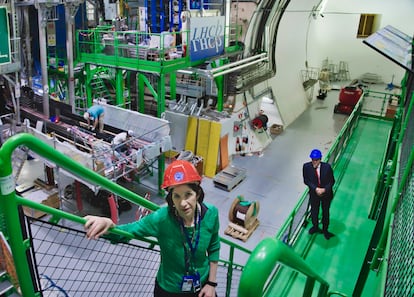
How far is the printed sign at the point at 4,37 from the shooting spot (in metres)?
7.41

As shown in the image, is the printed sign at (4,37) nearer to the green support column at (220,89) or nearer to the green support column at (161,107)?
the green support column at (161,107)

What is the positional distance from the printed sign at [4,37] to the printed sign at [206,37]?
12.9 ft

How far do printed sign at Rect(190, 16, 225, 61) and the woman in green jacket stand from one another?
709 centimetres

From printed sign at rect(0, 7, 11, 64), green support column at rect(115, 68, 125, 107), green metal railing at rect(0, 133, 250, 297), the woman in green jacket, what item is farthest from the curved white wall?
green metal railing at rect(0, 133, 250, 297)

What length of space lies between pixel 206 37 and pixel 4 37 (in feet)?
15.1

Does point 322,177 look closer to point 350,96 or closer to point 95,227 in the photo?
point 95,227

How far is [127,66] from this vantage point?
900 centimetres

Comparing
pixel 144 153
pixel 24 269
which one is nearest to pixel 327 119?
pixel 144 153

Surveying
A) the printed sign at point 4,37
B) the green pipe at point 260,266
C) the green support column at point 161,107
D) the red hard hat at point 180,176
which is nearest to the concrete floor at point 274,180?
the green support column at point 161,107

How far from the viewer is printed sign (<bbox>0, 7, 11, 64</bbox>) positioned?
24.3ft

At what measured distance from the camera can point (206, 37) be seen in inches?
369

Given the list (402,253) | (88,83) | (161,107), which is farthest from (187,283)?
(88,83)

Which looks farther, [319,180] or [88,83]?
[88,83]

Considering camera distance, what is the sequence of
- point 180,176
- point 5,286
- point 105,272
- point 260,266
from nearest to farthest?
1. point 260,266
2. point 5,286
3. point 180,176
4. point 105,272
